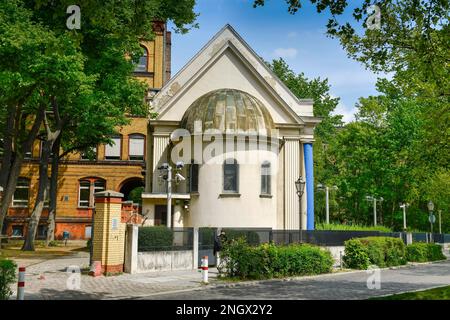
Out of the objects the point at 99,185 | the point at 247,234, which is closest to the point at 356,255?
the point at 247,234

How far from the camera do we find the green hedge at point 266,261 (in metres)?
17.4

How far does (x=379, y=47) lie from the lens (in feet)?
55.4

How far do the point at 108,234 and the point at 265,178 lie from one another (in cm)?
1308

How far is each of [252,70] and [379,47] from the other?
15.8 metres

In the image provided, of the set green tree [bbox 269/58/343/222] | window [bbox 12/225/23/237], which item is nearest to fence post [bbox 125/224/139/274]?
window [bbox 12/225/23/237]

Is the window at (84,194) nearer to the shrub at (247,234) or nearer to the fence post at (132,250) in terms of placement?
the shrub at (247,234)

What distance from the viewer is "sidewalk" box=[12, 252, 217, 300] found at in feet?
43.4

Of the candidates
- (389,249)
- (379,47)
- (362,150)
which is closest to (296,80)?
(362,150)

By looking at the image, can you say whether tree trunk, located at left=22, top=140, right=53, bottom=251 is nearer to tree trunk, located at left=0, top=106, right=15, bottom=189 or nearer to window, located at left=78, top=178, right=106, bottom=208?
tree trunk, located at left=0, top=106, right=15, bottom=189

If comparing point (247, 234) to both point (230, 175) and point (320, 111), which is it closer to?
point (230, 175)

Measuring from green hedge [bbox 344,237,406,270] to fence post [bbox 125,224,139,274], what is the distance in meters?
9.89

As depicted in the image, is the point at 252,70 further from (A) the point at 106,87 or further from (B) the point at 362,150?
(B) the point at 362,150

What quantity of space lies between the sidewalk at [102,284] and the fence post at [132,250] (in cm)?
40

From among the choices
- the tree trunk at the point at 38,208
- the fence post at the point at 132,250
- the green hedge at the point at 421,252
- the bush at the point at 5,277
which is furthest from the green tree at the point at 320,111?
the bush at the point at 5,277
